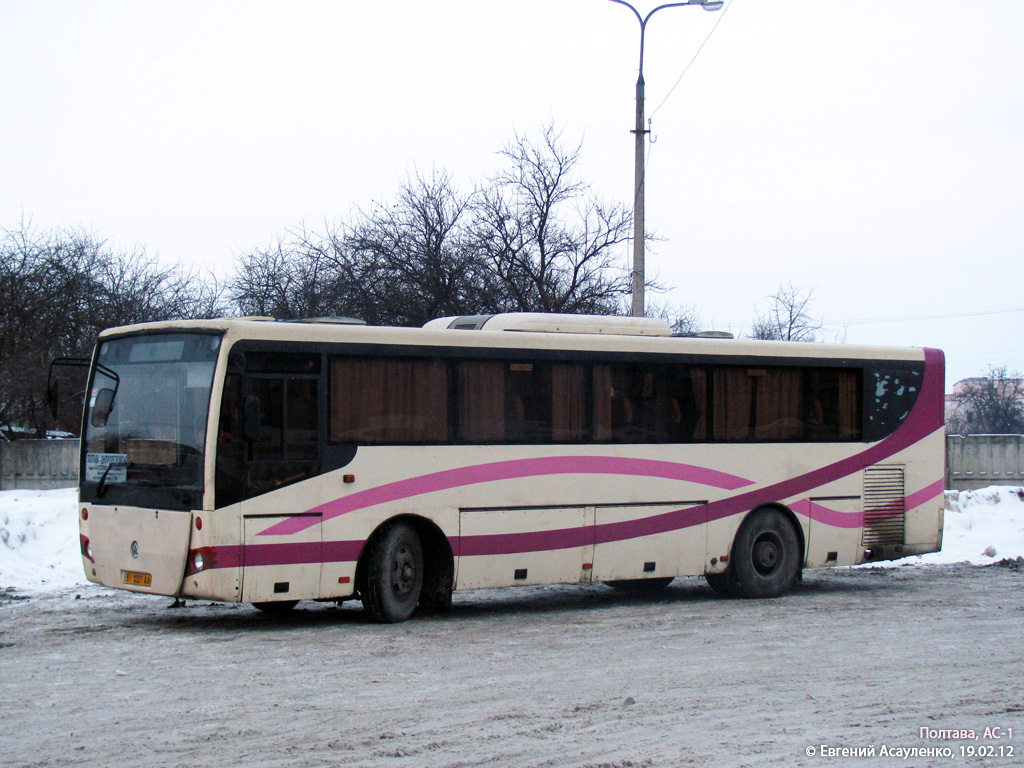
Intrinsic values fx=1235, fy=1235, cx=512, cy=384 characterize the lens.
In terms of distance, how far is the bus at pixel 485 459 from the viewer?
11.4 meters

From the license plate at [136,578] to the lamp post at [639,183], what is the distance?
9719 mm

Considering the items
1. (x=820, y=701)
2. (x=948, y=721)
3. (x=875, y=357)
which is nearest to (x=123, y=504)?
(x=820, y=701)

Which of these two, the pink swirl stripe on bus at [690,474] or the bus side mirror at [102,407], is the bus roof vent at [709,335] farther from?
the bus side mirror at [102,407]

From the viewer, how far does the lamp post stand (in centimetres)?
1948

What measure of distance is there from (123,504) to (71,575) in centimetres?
412

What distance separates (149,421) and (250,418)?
113cm

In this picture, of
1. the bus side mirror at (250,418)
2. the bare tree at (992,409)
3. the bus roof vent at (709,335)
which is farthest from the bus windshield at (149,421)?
the bare tree at (992,409)

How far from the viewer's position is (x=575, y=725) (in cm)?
754

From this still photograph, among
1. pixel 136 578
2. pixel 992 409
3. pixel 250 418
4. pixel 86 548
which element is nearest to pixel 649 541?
pixel 250 418

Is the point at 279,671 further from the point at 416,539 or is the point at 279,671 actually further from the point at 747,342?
the point at 747,342

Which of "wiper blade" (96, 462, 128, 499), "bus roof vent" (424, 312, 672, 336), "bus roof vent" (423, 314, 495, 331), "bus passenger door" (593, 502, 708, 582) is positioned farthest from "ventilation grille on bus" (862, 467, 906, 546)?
"wiper blade" (96, 462, 128, 499)

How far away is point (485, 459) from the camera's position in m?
12.8

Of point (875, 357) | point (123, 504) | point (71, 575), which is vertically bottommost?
point (71, 575)

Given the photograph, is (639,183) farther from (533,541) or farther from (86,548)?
(86,548)
